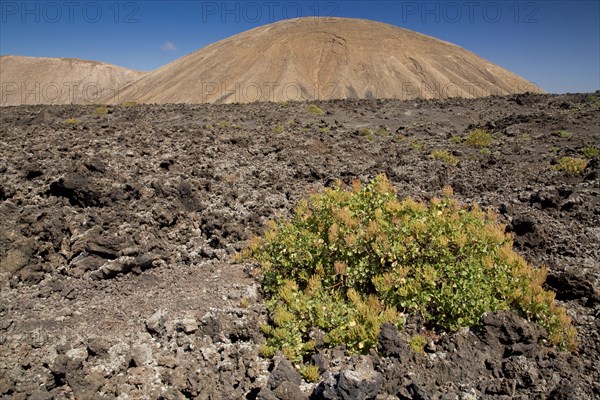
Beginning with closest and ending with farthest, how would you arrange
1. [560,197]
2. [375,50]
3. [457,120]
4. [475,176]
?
[560,197]
[475,176]
[457,120]
[375,50]

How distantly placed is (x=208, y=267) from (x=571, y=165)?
1043 centimetres

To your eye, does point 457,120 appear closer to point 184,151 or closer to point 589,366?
point 184,151

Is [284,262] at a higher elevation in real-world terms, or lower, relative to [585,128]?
lower

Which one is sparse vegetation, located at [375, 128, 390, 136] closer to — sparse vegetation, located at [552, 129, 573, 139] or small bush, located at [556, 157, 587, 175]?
sparse vegetation, located at [552, 129, 573, 139]

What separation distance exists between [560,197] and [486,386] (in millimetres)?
6174

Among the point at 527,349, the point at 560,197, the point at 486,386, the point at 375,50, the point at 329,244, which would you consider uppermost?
the point at 375,50

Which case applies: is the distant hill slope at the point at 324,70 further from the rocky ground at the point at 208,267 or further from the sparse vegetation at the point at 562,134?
the rocky ground at the point at 208,267

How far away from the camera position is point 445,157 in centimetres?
1337

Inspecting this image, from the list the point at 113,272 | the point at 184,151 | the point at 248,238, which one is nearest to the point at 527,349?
the point at 248,238

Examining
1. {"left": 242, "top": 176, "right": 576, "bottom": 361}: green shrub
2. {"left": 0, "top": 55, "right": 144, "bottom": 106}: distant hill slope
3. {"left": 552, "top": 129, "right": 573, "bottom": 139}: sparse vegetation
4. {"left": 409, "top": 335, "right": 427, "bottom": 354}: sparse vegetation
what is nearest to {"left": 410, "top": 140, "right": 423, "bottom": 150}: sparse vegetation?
{"left": 552, "top": 129, "right": 573, "bottom": 139}: sparse vegetation

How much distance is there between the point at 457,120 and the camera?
22891 mm

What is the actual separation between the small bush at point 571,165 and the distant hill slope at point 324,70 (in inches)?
1727

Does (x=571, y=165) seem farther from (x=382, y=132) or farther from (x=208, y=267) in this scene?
(x=208, y=267)

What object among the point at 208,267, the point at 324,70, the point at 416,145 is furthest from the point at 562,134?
the point at 324,70
